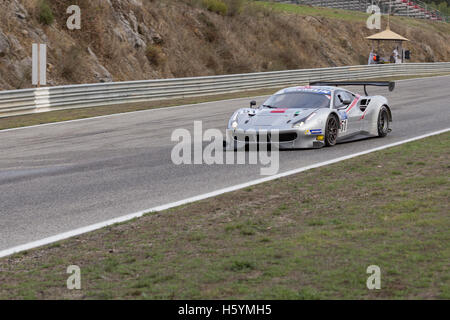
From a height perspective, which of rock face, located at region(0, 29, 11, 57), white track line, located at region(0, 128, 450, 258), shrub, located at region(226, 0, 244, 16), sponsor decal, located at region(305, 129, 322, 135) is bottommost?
white track line, located at region(0, 128, 450, 258)

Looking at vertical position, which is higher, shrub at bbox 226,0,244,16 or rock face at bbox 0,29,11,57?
shrub at bbox 226,0,244,16

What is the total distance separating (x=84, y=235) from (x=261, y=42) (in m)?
36.6

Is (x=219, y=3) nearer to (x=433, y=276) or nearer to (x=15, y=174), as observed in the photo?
(x=15, y=174)

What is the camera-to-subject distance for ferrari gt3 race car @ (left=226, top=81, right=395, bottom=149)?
495 inches

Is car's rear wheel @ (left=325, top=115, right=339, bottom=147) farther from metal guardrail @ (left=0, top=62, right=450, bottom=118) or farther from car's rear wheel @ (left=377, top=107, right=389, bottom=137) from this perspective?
metal guardrail @ (left=0, top=62, right=450, bottom=118)

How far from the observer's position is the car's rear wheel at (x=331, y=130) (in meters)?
13.0

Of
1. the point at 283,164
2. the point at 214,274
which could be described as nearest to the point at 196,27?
the point at 283,164

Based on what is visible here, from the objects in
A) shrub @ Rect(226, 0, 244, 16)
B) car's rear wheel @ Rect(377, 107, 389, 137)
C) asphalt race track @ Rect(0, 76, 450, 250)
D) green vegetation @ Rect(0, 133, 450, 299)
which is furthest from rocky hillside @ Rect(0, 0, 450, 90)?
green vegetation @ Rect(0, 133, 450, 299)

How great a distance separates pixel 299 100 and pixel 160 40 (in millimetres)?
22254

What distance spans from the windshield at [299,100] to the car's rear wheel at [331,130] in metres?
0.38

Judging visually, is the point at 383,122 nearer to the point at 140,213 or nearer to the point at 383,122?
the point at 383,122

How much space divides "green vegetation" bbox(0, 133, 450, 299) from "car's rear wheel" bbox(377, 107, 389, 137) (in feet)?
18.1

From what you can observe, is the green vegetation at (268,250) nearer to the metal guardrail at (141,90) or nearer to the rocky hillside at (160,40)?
the metal guardrail at (141,90)
